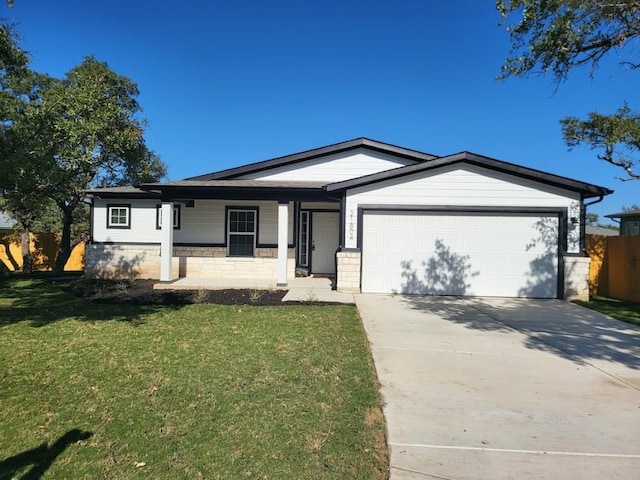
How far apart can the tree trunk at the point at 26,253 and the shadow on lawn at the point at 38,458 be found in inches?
698

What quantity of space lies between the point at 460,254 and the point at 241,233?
7.02m

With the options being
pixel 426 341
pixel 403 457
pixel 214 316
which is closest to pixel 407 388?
pixel 403 457

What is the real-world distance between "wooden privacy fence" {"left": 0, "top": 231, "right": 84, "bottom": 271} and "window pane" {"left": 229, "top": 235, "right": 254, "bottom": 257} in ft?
33.7

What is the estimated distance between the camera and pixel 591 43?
8156 millimetres

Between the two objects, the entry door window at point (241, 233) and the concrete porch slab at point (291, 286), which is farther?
the entry door window at point (241, 233)

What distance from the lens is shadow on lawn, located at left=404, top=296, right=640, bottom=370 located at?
6.05 m

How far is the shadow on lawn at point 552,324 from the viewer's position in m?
6.05

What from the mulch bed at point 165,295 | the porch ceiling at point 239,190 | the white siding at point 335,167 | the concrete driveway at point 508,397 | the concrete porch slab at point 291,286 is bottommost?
the concrete driveway at point 508,397

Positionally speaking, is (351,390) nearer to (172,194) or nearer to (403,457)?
(403,457)

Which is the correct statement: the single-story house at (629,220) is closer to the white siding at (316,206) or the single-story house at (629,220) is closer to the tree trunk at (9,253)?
the white siding at (316,206)

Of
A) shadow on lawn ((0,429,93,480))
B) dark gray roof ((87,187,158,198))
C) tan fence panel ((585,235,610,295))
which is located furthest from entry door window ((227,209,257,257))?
tan fence panel ((585,235,610,295))

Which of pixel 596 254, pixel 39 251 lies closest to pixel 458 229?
pixel 596 254

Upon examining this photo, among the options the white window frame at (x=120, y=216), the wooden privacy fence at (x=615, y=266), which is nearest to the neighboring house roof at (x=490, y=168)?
the wooden privacy fence at (x=615, y=266)

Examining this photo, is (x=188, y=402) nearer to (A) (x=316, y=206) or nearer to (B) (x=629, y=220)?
(A) (x=316, y=206)
